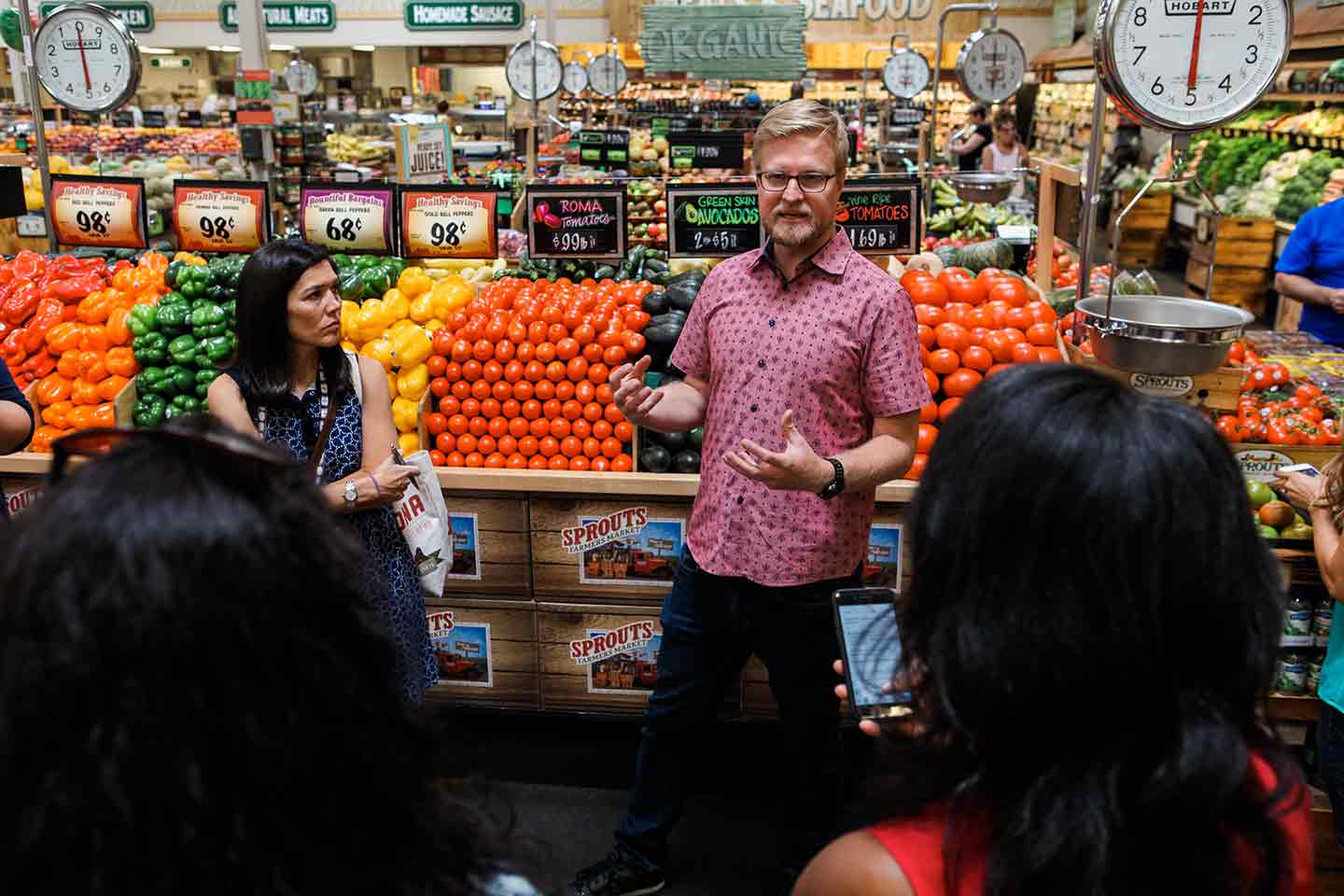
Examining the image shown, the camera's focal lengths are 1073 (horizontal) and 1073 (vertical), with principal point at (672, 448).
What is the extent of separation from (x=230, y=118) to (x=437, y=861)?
22083 mm

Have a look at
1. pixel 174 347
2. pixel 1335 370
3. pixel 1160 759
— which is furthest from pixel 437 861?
pixel 1335 370

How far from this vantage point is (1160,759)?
84cm

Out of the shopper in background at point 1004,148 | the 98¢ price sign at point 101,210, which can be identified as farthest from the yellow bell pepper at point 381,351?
the shopper in background at point 1004,148

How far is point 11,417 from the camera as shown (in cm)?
214

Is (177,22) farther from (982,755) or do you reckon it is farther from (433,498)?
(982,755)

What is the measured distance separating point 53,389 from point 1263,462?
3.72 m

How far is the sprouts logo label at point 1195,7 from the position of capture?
2.45 m

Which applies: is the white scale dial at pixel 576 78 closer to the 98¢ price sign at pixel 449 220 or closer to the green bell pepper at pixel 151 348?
the 98¢ price sign at pixel 449 220

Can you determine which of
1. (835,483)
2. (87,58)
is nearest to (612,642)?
(835,483)

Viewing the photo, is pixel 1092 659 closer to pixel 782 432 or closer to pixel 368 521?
pixel 782 432

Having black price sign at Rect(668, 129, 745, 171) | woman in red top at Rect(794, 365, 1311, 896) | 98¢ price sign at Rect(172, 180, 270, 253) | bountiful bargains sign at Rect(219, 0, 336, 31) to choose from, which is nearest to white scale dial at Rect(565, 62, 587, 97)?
black price sign at Rect(668, 129, 745, 171)

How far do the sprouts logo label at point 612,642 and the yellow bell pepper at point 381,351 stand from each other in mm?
1079

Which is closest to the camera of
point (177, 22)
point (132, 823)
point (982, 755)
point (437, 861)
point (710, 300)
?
point (132, 823)

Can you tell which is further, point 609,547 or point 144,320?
point 144,320
